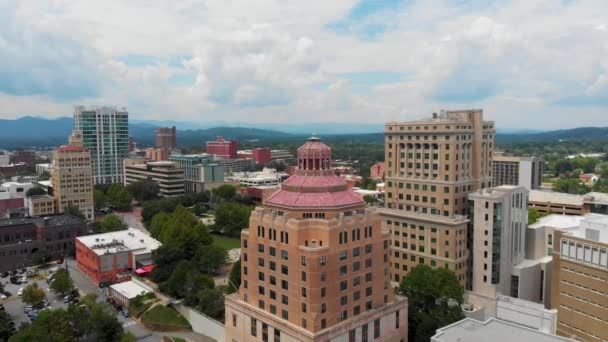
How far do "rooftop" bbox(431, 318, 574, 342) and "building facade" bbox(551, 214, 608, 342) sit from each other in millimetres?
16471

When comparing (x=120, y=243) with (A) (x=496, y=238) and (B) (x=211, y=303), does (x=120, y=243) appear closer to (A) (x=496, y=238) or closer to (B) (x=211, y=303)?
(B) (x=211, y=303)

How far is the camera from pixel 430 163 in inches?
3642

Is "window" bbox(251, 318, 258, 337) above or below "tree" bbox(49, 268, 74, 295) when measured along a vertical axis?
above

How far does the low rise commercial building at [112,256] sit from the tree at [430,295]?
6511cm

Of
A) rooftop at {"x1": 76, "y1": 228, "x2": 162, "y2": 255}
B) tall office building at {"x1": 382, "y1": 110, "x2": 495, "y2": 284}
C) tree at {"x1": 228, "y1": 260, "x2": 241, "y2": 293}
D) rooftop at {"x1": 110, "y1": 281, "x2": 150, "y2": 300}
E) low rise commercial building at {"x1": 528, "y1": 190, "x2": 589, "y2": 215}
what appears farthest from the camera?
low rise commercial building at {"x1": 528, "y1": 190, "x2": 589, "y2": 215}

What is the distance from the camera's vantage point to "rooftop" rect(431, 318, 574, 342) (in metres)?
54.2

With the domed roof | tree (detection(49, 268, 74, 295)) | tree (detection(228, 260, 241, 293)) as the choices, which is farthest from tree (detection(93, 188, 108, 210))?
the domed roof

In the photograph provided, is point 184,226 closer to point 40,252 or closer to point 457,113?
point 40,252

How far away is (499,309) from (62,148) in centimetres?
15662

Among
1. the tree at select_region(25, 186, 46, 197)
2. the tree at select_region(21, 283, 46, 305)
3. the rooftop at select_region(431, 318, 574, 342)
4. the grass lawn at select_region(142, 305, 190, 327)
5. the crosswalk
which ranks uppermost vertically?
the tree at select_region(25, 186, 46, 197)

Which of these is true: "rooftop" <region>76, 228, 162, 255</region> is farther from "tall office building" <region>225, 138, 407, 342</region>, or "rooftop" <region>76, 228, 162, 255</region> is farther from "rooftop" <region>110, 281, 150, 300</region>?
"tall office building" <region>225, 138, 407, 342</region>

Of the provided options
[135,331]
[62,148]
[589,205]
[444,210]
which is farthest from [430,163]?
[62,148]

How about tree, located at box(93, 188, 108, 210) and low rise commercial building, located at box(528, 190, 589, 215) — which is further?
tree, located at box(93, 188, 108, 210)

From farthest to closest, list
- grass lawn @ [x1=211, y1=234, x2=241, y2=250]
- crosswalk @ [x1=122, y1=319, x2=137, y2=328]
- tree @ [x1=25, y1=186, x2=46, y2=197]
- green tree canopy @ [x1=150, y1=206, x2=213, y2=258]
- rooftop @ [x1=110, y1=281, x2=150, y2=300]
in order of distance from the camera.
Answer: tree @ [x1=25, y1=186, x2=46, y2=197]
grass lawn @ [x1=211, y1=234, x2=241, y2=250]
green tree canopy @ [x1=150, y1=206, x2=213, y2=258]
rooftop @ [x1=110, y1=281, x2=150, y2=300]
crosswalk @ [x1=122, y1=319, x2=137, y2=328]
